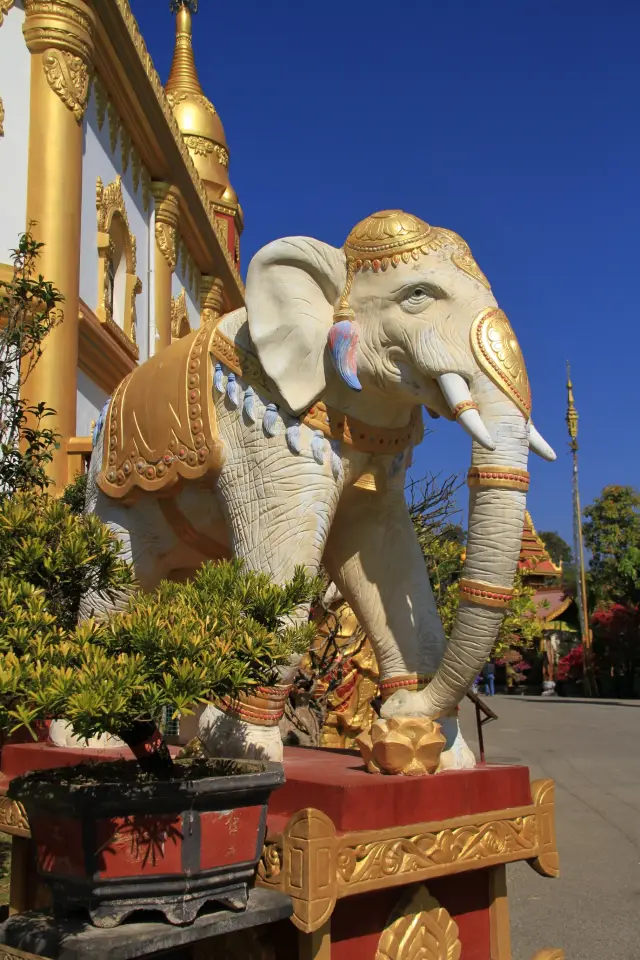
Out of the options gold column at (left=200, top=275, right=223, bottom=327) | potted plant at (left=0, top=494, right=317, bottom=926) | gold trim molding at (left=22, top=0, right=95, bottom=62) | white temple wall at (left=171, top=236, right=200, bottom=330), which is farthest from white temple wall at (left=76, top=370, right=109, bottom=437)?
potted plant at (left=0, top=494, right=317, bottom=926)

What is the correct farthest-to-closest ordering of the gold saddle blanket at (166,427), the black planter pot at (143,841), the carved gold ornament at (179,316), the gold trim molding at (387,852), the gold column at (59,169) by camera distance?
1. the carved gold ornament at (179,316)
2. the gold column at (59,169)
3. the gold saddle blanket at (166,427)
4. the gold trim molding at (387,852)
5. the black planter pot at (143,841)

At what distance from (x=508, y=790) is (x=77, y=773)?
3.95 feet

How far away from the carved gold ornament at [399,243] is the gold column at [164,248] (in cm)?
752

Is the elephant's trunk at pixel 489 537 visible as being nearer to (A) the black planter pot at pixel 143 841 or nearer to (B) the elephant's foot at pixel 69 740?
(A) the black planter pot at pixel 143 841

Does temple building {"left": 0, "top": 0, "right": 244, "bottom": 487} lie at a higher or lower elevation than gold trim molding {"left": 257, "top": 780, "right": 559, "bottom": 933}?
higher

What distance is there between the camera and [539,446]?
272 cm

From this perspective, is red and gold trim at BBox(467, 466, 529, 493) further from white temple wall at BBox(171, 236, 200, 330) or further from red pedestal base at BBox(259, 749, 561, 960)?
white temple wall at BBox(171, 236, 200, 330)

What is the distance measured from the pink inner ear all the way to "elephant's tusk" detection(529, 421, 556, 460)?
0.50m

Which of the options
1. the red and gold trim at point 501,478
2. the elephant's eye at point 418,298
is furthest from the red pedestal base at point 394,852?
the elephant's eye at point 418,298

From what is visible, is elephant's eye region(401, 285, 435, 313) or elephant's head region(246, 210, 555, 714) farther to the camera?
elephant's eye region(401, 285, 435, 313)

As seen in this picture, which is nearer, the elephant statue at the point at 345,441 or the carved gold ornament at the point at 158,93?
the elephant statue at the point at 345,441

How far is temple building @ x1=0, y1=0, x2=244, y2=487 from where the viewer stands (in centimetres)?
711

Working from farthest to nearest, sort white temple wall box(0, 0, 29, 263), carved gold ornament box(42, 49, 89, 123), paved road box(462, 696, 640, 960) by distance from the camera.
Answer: carved gold ornament box(42, 49, 89, 123), white temple wall box(0, 0, 29, 263), paved road box(462, 696, 640, 960)

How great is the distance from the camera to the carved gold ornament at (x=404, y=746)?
2514mm
